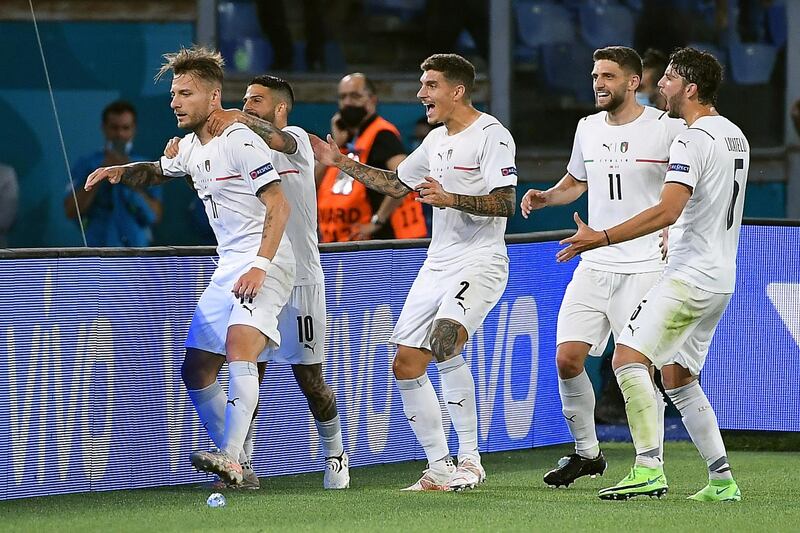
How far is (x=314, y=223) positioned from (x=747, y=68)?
7.29 metres

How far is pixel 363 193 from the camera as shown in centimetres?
1098

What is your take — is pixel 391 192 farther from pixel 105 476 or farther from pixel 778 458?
pixel 778 458

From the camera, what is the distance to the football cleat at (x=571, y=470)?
8289 millimetres

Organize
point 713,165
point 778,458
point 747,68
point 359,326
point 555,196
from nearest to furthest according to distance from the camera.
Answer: point 713,165, point 555,196, point 359,326, point 778,458, point 747,68

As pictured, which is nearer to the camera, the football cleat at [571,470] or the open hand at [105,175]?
the open hand at [105,175]

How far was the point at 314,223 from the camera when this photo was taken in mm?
8406

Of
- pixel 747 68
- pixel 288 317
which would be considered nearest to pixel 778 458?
pixel 288 317

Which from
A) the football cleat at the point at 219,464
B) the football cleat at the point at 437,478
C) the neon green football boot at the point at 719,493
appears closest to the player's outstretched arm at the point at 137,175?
the football cleat at the point at 219,464

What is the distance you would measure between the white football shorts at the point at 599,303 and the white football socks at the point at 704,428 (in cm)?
61

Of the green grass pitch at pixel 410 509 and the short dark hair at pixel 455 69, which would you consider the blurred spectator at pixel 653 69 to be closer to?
the short dark hair at pixel 455 69

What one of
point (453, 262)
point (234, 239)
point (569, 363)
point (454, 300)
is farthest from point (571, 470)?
point (234, 239)

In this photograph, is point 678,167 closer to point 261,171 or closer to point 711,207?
Result: point 711,207

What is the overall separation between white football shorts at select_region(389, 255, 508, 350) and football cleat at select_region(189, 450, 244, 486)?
114 cm

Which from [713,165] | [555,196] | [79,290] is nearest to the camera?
[713,165]
